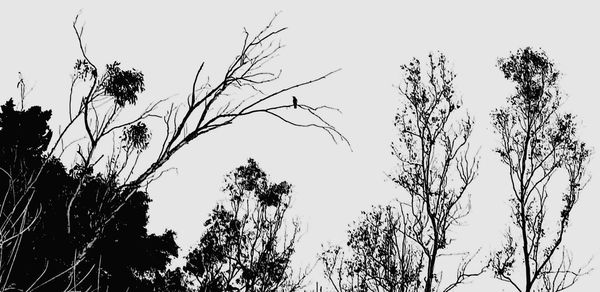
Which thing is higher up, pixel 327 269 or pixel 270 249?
pixel 270 249

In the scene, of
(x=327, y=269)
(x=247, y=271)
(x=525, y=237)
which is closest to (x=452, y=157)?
(x=525, y=237)

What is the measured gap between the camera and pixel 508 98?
55.4 ft

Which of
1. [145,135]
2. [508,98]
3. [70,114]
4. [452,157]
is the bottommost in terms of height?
[70,114]

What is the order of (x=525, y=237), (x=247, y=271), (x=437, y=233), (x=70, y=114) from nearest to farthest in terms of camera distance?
(x=70, y=114) < (x=437, y=233) < (x=525, y=237) < (x=247, y=271)

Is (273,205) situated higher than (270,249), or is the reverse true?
(273,205)

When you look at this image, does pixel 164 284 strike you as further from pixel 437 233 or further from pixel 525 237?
pixel 525 237

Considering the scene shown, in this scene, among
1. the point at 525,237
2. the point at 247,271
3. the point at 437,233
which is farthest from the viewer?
the point at 247,271

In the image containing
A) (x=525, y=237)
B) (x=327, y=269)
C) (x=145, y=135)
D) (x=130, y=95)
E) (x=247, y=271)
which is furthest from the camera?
(x=247, y=271)

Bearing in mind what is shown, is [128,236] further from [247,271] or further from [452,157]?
[452,157]

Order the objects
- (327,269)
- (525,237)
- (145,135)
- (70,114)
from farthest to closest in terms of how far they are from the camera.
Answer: (327,269) < (525,237) < (145,135) < (70,114)

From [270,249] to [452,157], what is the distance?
29.4 feet

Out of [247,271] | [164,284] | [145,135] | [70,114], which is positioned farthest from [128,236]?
[70,114]

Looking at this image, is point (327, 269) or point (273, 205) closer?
point (327, 269)

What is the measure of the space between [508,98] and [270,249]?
33.8 ft
